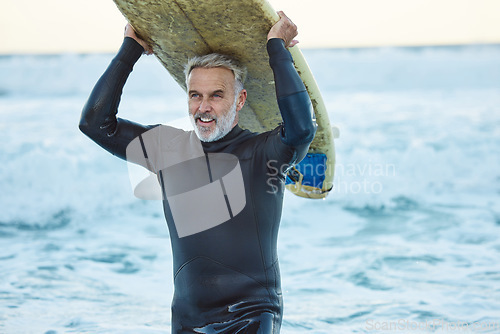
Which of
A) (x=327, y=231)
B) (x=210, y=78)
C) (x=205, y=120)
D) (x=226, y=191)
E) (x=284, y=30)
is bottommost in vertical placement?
(x=327, y=231)

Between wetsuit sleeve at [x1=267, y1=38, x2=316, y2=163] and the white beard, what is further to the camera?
the white beard

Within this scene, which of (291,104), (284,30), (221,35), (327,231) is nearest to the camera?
(291,104)

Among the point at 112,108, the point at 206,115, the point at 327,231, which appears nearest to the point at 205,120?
the point at 206,115

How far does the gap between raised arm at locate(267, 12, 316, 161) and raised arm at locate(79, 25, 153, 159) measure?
629 millimetres

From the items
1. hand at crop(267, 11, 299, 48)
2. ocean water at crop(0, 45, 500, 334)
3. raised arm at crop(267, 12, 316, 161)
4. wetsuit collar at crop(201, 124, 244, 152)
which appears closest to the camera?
raised arm at crop(267, 12, 316, 161)

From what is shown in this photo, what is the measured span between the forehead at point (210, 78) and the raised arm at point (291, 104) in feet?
0.78

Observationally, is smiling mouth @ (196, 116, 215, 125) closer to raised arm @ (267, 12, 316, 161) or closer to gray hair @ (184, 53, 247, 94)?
gray hair @ (184, 53, 247, 94)

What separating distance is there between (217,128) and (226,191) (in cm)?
26

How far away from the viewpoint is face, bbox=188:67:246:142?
2287 mm

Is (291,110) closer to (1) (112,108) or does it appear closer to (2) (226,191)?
(2) (226,191)

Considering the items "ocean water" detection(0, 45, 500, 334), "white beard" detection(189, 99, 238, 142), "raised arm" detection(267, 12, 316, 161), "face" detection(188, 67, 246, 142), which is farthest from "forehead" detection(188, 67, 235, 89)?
"ocean water" detection(0, 45, 500, 334)

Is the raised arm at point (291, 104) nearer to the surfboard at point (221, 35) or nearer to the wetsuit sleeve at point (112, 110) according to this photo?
the surfboard at point (221, 35)

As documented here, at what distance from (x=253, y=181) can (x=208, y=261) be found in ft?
1.21

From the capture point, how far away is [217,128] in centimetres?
230
